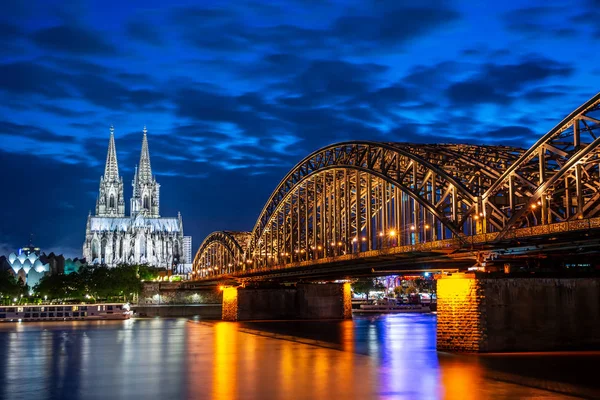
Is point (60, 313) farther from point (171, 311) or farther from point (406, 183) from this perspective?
point (406, 183)

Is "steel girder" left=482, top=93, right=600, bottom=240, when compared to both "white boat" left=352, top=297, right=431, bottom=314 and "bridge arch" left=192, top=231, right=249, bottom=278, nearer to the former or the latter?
"bridge arch" left=192, top=231, right=249, bottom=278

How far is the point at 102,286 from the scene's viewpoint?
641ft

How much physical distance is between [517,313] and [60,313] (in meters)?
96.0

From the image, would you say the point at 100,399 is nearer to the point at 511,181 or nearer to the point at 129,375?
the point at 129,375

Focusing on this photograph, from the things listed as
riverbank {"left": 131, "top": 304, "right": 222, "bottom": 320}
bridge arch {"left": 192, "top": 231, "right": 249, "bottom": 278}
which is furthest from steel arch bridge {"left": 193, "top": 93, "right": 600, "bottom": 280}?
riverbank {"left": 131, "top": 304, "right": 222, "bottom": 320}

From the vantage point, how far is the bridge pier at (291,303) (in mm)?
113688

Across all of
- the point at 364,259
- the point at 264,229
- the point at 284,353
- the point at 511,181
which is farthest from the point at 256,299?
the point at 511,181

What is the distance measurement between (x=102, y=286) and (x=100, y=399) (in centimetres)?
16817

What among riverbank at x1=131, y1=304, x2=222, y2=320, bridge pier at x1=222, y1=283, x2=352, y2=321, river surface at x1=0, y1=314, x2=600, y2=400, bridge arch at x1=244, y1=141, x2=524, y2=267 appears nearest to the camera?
river surface at x1=0, y1=314, x2=600, y2=400

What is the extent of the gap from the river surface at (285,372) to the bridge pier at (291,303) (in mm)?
49414

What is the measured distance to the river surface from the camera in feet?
109

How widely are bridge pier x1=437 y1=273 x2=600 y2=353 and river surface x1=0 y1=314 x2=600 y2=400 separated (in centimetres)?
205

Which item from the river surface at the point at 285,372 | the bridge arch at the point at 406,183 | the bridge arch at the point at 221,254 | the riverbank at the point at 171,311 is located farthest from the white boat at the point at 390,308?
the river surface at the point at 285,372

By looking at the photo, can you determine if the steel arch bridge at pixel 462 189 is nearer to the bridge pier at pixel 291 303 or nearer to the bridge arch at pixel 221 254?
the bridge pier at pixel 291 303
